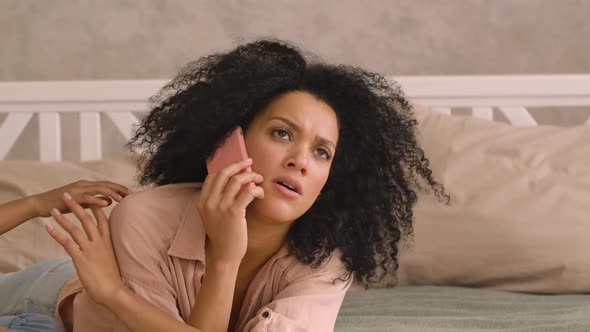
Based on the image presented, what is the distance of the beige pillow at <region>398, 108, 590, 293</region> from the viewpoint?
6.00 ft

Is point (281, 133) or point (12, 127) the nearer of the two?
point (281, 133)

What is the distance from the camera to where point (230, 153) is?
4.29 feet

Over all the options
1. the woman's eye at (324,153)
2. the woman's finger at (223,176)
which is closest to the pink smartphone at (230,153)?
the woman's finger at (223,176)

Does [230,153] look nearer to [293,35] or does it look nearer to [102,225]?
[102,225]

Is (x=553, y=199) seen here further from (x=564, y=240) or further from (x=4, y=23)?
(x=4, y=23)

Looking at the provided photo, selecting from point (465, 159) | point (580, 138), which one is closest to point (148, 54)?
point (465, 159)

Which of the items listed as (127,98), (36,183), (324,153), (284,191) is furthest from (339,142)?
(127,98)

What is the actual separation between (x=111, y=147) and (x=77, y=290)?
46.9 inches

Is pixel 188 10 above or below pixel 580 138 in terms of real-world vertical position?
above

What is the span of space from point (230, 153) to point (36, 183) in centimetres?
82

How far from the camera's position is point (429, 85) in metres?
2.35

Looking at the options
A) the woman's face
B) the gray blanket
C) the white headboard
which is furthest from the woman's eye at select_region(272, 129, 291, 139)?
the white headboard

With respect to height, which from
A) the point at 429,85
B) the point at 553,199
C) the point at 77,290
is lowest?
the point at 77,290

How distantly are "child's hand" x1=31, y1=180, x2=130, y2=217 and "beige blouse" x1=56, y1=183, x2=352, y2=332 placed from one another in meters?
0.06
